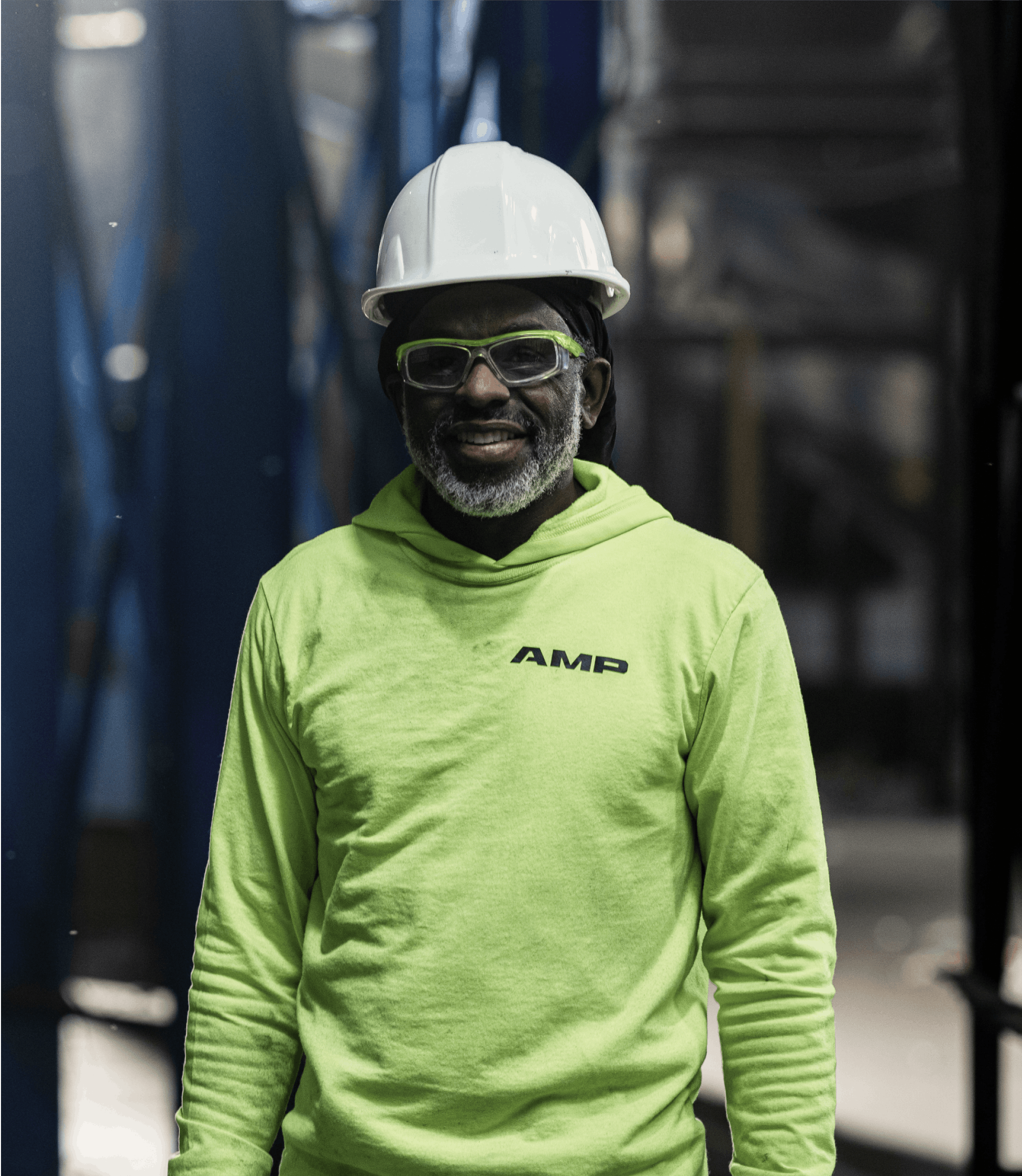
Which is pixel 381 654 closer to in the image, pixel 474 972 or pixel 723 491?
pixel 474 972

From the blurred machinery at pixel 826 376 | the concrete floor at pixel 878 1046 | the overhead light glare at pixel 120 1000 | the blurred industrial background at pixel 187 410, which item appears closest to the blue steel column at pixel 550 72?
the blurred industrial background at pixel 187 410

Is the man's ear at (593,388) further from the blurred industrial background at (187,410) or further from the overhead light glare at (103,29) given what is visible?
the overhead light glare at (103,29)

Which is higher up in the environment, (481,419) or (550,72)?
(550,72)

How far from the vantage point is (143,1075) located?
8.69 feet

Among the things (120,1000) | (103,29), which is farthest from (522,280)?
(120,1000)

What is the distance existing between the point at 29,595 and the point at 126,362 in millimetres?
509

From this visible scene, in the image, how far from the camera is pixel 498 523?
Answer: 133 cm

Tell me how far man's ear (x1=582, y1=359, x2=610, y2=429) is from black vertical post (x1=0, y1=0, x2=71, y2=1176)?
1339mm

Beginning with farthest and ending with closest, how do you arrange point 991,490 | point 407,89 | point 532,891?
point 991,490 < point 407,89 < point 532,891

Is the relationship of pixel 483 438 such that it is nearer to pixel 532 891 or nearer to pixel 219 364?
pixel 532 891

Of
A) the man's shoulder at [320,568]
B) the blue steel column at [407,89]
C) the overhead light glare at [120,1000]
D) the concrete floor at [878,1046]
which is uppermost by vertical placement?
the blue steel column at [407,89]

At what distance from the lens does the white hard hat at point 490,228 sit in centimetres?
129

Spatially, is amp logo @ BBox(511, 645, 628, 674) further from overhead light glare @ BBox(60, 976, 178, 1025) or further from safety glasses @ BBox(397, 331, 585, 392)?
overhead light glare @ BBox(60, 976, 178, 1025)

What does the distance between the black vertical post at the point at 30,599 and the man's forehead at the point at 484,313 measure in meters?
1.28
